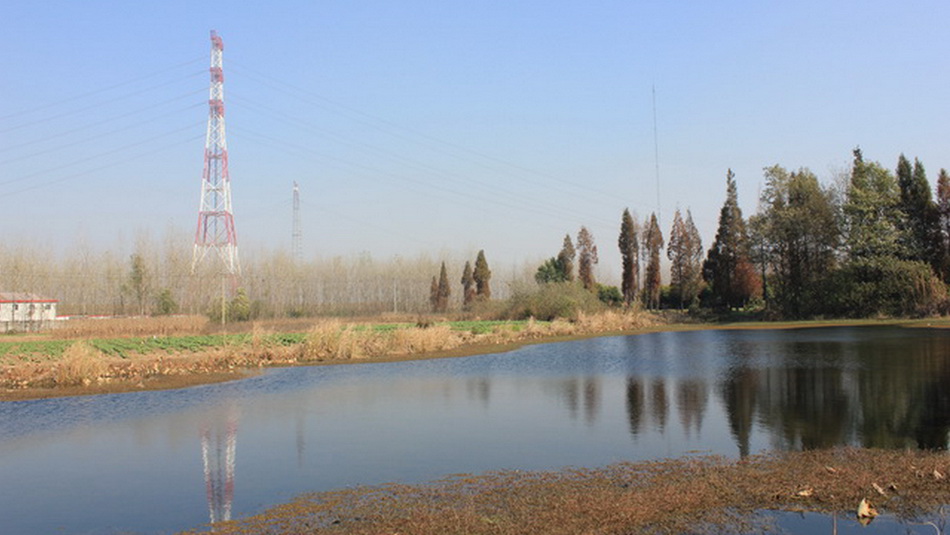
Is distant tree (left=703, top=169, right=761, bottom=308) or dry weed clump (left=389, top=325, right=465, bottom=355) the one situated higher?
distant tree (left=703, top=169, right=761, bottom=308)

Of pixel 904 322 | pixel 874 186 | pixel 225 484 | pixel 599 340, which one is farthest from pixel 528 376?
pixel 874 186

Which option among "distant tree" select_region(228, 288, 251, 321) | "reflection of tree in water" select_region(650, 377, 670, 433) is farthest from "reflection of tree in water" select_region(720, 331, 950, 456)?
"distant tree" select_region(228, 288, 251, 321)

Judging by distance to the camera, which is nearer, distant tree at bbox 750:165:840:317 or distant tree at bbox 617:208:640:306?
distant tree at bbox 750:165:840:317

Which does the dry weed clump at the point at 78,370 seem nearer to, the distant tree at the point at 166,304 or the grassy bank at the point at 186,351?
the grassy bank at the point at 186,351

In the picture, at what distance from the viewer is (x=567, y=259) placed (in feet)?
238

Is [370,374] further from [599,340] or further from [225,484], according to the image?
[599,340]

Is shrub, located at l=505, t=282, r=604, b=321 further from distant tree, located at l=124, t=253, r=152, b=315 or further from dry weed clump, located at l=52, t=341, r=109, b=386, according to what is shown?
dry weed clump, located at l=52, t=341, r=109, b=386

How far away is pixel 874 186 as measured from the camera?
52.7 metres

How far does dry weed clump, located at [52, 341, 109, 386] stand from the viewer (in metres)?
21.0

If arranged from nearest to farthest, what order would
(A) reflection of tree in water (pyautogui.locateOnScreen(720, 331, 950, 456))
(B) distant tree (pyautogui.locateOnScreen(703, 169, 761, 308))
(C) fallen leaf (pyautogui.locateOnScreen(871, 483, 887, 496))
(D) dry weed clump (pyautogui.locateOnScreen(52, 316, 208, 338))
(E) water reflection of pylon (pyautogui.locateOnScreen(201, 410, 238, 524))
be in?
(C) fallen leaf (pyautogui.locateOnScreen(871, 483, 887, 496))
(E) water reflection of pylon (pyautogui.locateOnScreen(201, 410, 238, 524))
(A) reflection of tree in water (pyautogui.locateOnScreen(720, 331, 950, 456))
(D) dry weed clump (pyautogui.locateOnScreen(52, 316, 208, 338))
(B) distant tree (pyautogui.locateOnScreen(703, 169, 761, 308))

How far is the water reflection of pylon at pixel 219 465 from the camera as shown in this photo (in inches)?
344

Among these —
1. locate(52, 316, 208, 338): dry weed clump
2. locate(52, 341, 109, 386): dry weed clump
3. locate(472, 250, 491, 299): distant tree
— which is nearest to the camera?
locate(52, 341, 109, 386): dry weed clump

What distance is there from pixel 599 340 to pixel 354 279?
43836mm

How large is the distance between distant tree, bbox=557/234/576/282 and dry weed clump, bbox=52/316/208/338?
39.0m
